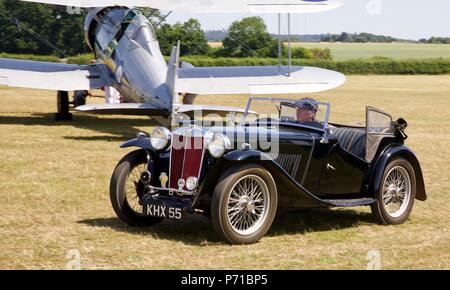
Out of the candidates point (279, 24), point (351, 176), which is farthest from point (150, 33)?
point (351, 176)

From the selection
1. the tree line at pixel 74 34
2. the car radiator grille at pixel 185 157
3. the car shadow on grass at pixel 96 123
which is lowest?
the car shadow on grass at pixel 96 123

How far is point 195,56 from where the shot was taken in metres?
55.8

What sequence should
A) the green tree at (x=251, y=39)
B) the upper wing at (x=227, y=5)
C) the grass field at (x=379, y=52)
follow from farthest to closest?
the grass field at (x=379, y=52) → the green tree at (x=251, y=39) → the upper wing at (x=227, y=5)

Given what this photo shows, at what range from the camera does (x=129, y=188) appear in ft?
27.7

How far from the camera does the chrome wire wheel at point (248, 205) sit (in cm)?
750

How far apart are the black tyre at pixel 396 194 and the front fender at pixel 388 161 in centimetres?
7

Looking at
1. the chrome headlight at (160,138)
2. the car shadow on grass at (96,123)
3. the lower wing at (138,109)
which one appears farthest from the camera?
the car shadow on grass at (96,123)

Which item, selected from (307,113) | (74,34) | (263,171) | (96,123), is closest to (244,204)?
(263,171)

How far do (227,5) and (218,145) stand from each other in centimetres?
1504

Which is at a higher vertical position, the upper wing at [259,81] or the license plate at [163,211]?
the upper wing at [259,81]

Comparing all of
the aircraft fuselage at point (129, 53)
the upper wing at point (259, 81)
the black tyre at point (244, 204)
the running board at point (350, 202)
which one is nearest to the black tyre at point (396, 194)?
the running board at point (350, 202)

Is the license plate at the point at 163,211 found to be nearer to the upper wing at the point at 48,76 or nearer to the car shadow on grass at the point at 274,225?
the car shadow on grass at the point at 274,225

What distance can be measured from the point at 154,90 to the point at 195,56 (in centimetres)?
3813

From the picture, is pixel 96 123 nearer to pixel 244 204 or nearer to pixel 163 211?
pixel 163 211
